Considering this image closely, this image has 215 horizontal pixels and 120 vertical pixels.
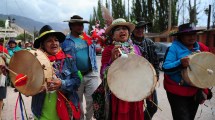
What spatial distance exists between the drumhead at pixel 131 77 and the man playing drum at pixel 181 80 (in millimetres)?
730

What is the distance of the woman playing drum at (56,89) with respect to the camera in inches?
135

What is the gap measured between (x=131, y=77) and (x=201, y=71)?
103 cm

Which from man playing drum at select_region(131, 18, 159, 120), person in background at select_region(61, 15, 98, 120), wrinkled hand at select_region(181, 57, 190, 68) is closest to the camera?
wrinkled hand at select_region(181, 57, 190, 68)

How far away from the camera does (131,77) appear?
3314mm

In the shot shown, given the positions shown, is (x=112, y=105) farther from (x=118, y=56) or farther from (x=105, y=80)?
(x=118, y=56)

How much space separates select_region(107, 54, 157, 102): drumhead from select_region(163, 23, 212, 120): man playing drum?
73 centimetres

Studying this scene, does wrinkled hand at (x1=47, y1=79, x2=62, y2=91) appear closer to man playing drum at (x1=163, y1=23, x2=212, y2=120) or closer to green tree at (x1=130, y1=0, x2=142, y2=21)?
man playing drum at (x1=163, y1=23, x2=212, y2=120)

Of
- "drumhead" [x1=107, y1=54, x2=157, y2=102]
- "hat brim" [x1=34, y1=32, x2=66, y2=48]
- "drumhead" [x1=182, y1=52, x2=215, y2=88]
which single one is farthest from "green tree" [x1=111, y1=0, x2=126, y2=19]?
"drumhead" [x1=107, y1=54, x2=157, y2=102]

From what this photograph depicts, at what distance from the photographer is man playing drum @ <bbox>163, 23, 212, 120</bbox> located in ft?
13.3

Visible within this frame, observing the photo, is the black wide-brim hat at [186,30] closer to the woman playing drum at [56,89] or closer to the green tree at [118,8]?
the woman playing drum at [56,89]

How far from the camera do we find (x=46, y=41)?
3.53m

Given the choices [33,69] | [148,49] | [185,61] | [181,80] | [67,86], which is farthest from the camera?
[148,49]

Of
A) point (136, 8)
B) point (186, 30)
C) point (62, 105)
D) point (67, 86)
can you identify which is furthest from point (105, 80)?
point (136, 8)

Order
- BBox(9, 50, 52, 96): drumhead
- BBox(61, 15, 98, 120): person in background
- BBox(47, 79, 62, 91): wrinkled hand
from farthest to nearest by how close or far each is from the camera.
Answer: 1. BBox(61, 15, 98, 120): person in background
2. BBox(47, 79, 62, 91): wrinkled hand
3. BBox(9, 50, 52, 96): drumhead
